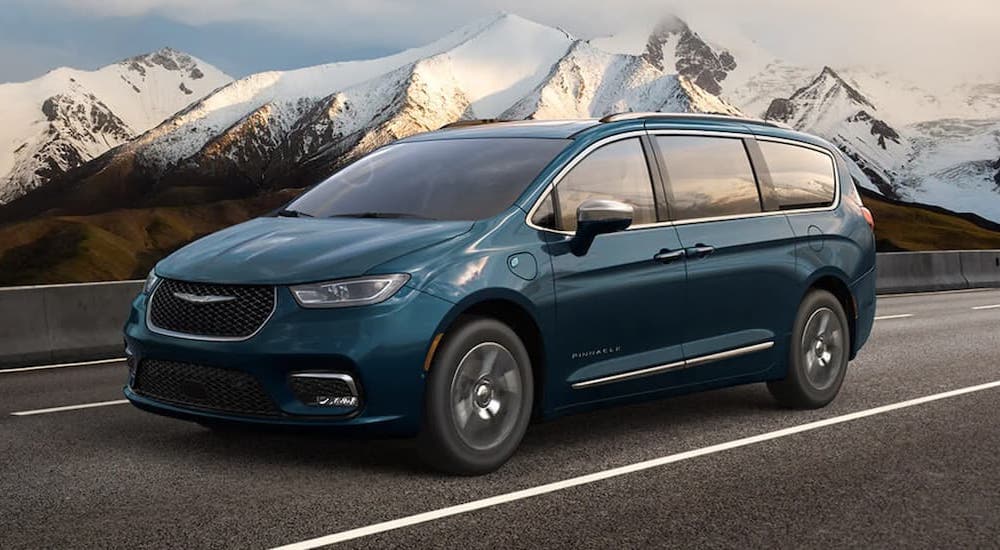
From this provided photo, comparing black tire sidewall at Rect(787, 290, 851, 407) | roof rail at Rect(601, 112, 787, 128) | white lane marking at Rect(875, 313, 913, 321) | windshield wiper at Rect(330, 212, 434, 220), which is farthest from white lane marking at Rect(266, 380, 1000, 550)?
white lane marking at Rect(875, 313, 913, 321)

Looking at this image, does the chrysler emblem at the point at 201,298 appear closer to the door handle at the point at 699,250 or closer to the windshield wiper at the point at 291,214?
the windshield wiper at the point at 291,214

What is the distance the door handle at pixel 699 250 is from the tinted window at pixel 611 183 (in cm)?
29

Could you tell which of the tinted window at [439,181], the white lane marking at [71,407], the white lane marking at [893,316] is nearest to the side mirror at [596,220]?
the tinted window at [439,181]

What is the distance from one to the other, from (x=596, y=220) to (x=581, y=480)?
50.9 inches

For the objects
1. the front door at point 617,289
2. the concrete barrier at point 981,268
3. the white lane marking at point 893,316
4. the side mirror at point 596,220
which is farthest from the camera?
the concrete barrier at point 981,268

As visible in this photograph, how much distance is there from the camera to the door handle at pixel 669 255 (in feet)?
23.1

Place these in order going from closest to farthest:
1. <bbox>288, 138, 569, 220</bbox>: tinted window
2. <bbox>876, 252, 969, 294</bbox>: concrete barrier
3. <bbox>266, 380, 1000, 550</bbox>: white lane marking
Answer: <bbox>266, 380, 1000, 550</bbox>: white lane marking → <bbox>288, 138, 569, 220</bbox>: tinted window → <bbox>876, 252, 969, 294</bbox>: concrete barrier

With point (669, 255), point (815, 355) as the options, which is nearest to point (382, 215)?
point (669, 255)

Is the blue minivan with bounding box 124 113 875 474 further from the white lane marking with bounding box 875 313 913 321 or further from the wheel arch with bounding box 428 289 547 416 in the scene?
the white lane marking with bounding box 875 313 913 321

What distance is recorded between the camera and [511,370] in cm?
629

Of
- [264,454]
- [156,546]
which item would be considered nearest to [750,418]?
[264,454]

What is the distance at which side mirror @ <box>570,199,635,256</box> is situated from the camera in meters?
6.45

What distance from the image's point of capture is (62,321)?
39.7 feet

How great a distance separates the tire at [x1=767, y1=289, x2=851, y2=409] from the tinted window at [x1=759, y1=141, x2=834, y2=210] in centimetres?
63
